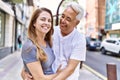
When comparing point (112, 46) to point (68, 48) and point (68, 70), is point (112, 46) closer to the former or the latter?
point (68, 48)

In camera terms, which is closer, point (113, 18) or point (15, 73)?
point (15, 73)

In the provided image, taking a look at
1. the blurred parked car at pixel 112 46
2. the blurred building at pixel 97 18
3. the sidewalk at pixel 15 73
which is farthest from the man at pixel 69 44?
the blurred building at pixel 97 18

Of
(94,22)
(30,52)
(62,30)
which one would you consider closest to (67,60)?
(62,30)

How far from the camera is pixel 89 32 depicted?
45.2m

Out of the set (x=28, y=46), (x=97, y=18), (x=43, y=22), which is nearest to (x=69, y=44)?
(x=43, y=22)

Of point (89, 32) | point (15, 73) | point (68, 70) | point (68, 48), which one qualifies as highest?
point (89, 32)

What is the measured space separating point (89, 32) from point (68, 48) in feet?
142

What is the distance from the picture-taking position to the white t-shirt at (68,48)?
2.15 m

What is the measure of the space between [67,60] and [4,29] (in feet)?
56.9

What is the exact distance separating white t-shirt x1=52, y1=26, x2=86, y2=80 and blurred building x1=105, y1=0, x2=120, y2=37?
31992mm

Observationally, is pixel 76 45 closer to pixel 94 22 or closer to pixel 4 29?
pixel 4 29

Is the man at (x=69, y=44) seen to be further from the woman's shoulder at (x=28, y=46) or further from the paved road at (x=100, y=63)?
the paved road at (x=100, y=63)

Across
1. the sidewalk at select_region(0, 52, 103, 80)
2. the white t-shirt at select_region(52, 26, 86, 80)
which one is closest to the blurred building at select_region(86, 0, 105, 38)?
the sidewalk at select_region(0, 52, 103, 80)

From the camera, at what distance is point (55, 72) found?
6.91 ft
